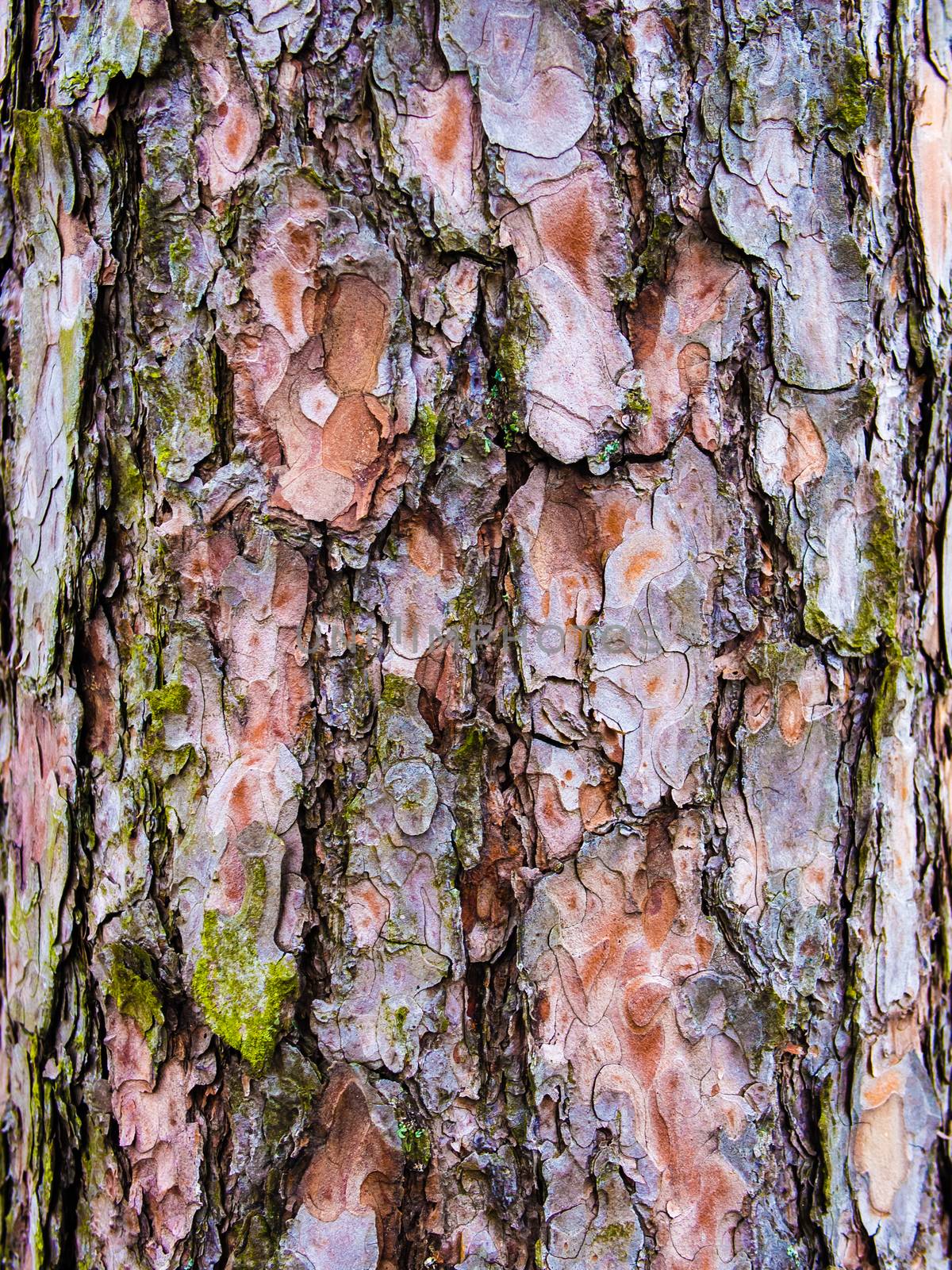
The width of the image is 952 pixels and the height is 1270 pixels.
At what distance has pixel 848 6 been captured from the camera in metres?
0.99

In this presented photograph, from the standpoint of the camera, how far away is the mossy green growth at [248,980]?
→ 963 millimetres

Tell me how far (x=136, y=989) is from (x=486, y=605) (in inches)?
22.4

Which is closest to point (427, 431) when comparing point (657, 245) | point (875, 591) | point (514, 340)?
point (514, 340)

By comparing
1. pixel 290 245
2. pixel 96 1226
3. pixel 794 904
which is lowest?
pixel 96 1226

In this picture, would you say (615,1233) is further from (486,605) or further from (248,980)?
(486,605)

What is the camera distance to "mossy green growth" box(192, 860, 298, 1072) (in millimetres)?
963

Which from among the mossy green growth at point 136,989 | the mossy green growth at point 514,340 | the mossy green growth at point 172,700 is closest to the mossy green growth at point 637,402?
the mossy green growth at point 514,340

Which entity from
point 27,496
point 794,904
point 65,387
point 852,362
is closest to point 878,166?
point 852,362

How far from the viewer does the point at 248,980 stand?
0.96 m

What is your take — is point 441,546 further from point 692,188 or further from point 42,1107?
point 42,1107

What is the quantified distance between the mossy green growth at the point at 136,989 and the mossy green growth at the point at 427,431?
62 cm

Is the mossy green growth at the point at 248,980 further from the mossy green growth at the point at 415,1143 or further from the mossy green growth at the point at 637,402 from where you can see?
the mossy green growth at the point at 637,402

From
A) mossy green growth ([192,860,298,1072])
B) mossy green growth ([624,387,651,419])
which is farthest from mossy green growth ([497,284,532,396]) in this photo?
mossy green growth ([192,860,298,1072])

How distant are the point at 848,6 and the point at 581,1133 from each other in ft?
4.06
